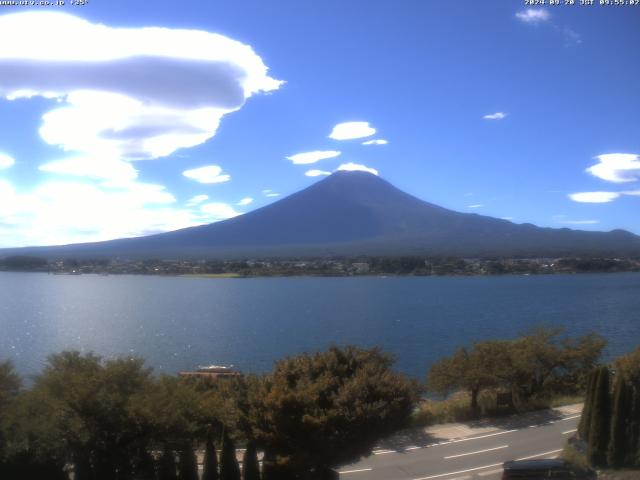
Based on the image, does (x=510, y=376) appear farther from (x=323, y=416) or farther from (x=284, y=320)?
(x=284, y=320)

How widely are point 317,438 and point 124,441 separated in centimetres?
263

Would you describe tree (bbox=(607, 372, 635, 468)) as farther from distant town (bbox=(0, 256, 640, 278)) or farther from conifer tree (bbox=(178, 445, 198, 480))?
distant town (bbox=(0, 256, 640, 278))

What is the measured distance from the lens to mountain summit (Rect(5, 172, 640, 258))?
118 m

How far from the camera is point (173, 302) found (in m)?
54.3

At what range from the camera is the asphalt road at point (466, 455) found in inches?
386

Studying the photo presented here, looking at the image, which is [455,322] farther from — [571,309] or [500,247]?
[500,247]

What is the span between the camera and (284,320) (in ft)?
130

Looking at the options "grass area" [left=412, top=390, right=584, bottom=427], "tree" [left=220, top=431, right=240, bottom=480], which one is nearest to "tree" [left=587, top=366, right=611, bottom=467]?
"grass area" [left=412, top=390, right=584, bottom=427]

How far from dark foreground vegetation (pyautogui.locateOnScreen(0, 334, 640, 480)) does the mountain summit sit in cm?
9668

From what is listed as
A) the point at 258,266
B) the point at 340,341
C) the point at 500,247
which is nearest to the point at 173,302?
the point at 340,341

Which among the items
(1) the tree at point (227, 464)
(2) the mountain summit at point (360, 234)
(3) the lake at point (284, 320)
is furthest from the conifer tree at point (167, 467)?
(2) the mountain summit at point (360, 234)

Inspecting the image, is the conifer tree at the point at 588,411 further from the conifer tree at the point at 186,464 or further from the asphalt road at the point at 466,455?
the conifer tree at the point at 186,464

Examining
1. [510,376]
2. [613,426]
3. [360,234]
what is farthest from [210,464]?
[360,234]

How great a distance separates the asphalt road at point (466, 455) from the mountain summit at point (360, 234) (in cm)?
9435
